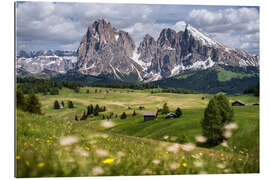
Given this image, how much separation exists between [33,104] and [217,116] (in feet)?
29.9

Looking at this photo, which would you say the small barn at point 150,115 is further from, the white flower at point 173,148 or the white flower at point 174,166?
the white flower at point 174,166

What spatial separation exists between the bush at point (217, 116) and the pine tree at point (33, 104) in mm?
8292

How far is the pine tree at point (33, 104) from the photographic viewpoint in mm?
10719

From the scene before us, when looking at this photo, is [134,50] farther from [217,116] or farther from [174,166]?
[174,166]

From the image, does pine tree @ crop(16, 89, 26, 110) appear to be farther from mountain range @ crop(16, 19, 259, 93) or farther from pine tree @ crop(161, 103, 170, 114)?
pine tree @ crop(161, 103, 170, 114)

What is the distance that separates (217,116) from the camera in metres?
12.1

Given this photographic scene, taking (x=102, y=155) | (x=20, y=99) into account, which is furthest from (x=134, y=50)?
(x=102, y=155)

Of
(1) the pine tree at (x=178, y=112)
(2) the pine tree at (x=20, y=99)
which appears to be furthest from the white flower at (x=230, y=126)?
(1) the pine tree at (x=178, y=112)

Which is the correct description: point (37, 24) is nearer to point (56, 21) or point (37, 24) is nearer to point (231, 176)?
point (56, 21)

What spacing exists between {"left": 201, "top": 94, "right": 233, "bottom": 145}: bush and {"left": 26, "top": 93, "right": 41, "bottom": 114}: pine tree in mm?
8292

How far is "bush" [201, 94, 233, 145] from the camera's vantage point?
37.4 feet

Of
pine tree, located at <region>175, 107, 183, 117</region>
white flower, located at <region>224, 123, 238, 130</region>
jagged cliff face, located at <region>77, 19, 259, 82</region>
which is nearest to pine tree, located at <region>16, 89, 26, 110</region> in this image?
jagged cliff face, located at <region>77, 19, 259, 82</region>
